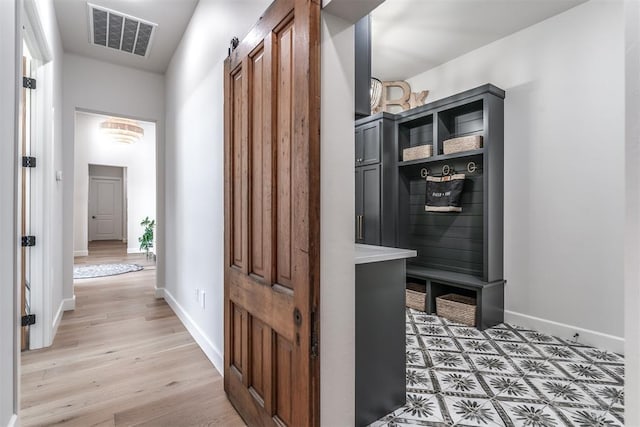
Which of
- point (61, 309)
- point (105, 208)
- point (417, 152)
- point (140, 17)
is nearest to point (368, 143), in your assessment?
point (417, 152)

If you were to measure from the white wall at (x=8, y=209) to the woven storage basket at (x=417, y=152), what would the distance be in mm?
3380

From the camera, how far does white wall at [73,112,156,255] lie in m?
7.82

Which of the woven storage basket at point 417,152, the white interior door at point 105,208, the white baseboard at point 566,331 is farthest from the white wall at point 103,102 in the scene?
the white interior door at point 105,208

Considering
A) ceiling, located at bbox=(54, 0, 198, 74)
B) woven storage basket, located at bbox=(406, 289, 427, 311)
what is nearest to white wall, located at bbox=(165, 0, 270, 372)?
ceiling, located at bbox=(54, 0, 198, 74)

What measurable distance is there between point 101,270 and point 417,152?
579 cm

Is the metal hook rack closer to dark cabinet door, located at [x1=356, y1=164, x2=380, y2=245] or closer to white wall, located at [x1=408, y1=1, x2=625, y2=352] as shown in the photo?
white wall, located at [x1=408, y1=1, x2=625, y2=352]

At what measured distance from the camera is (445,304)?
10.9 ft

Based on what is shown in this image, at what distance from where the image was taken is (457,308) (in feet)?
10.5

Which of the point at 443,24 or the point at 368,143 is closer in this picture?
the point at 443,24

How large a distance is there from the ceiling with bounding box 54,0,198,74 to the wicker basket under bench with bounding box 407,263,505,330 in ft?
11.5

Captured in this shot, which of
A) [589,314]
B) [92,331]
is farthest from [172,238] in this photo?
[589,314]

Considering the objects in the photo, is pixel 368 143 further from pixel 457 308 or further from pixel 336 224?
pixel 336 224

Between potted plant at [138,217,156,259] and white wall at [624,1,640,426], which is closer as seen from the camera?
white wall at [624,1,640,426]

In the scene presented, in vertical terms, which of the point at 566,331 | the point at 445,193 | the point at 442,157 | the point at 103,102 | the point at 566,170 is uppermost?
the point at 103,102
